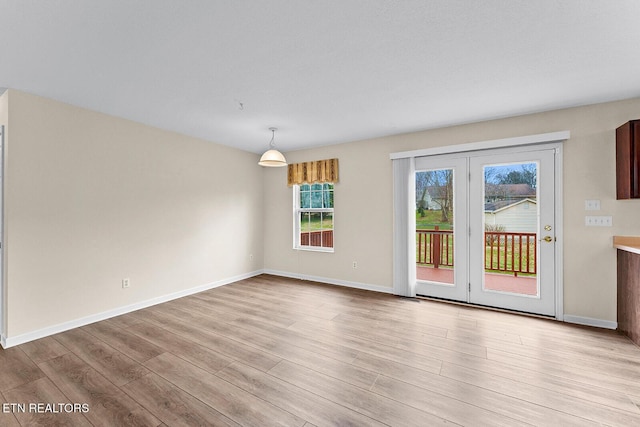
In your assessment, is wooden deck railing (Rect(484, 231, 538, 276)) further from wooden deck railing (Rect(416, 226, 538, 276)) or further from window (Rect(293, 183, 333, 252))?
window (Rect(293, 183, 333, 252))

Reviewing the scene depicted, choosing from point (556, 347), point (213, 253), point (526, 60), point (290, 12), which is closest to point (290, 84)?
point (290, 12)

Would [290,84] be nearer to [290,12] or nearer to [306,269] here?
[290,12]

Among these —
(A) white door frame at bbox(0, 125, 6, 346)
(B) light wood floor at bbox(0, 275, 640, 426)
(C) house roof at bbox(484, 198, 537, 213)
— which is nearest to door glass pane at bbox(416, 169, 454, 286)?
(C) house roof at bbox(484, 198, 537, 213)

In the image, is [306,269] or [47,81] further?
[306,269]

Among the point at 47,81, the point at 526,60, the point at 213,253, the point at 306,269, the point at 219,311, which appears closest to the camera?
the point at 526,60

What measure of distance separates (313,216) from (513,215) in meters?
3.22

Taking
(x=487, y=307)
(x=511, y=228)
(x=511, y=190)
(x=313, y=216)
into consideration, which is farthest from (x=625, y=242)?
(x=313, y=216)

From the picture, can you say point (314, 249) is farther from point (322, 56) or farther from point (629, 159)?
point (629, 159)

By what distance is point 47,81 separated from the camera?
8.25ft

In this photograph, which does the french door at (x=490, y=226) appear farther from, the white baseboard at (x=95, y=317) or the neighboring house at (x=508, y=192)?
the white baseboard at (x=95, y=317)

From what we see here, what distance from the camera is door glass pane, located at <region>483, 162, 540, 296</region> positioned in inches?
134

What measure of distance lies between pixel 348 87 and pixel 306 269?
3.52 meters

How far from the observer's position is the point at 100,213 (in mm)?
3277

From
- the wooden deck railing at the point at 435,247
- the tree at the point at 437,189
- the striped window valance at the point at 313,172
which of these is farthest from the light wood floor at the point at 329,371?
the striped window valance at the point at 313,172
